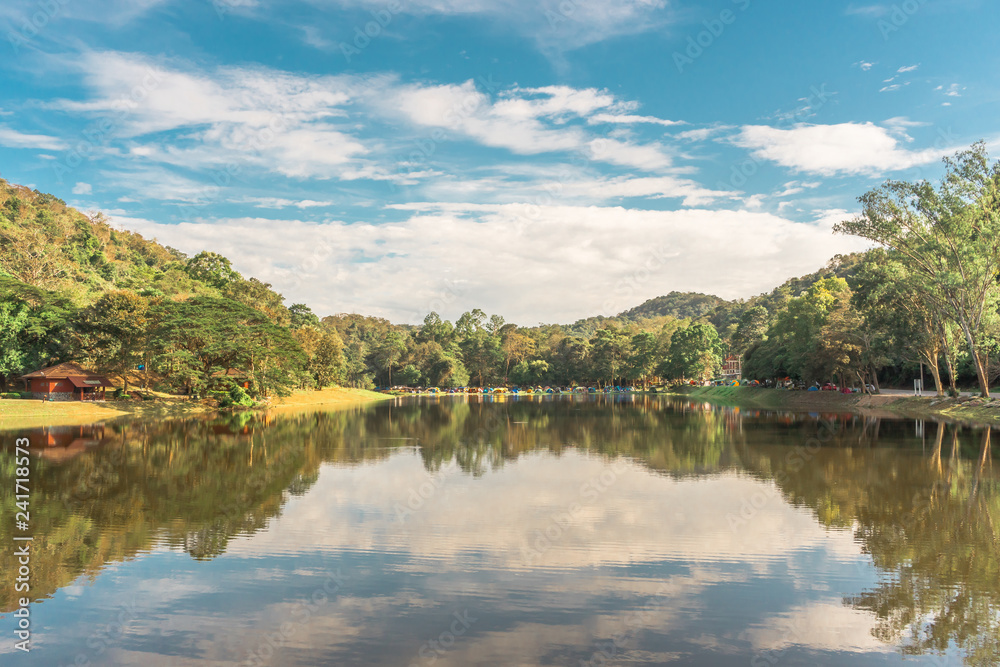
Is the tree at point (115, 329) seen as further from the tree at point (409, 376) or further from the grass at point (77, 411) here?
the tree at point (409, 376)

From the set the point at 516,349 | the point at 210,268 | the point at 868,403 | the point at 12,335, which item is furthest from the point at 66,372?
the point at 516,349

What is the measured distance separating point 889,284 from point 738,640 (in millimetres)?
40330

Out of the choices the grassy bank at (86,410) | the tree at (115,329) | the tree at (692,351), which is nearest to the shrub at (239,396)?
the grassy bank at (86,410)

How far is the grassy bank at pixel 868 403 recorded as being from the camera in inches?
1454

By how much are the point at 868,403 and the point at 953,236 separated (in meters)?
19.0

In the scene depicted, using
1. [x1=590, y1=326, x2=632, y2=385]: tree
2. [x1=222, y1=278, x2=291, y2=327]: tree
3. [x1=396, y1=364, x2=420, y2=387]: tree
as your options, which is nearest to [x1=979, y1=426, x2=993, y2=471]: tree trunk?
[x1=222, y1=278, x2=291, y2=327]: tree

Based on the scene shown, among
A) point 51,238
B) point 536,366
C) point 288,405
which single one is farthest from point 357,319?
point 288,405

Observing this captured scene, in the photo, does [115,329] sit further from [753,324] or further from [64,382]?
[753,324]

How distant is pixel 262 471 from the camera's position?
1995 centimetres

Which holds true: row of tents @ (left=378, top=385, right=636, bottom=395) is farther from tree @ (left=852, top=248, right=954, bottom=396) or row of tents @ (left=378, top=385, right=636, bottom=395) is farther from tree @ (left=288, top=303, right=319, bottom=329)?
tree @ (left=852, top=248, right=954, bottom=396)

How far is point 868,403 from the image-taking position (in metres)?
50.4

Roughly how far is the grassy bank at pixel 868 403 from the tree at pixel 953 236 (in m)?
2.07

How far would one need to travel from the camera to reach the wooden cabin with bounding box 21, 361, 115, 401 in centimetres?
4538

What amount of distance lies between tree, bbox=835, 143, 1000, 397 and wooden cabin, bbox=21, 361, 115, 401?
53682mm
